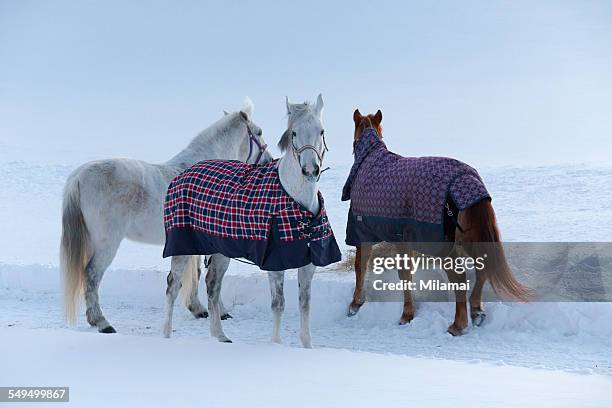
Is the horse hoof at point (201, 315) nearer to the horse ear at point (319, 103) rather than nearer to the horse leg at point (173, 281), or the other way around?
the horse leg at point (173, 281)

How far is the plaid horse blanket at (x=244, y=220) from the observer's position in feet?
16.9

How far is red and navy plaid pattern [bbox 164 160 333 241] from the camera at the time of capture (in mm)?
5164

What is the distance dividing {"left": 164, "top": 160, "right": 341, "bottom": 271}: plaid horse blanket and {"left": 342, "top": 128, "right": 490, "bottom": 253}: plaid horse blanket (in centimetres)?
118

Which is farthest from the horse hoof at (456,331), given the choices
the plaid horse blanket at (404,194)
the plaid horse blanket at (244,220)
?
the plaid horse blanket at (244,220)

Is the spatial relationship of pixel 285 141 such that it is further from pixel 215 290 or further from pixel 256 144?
pixel 256 144

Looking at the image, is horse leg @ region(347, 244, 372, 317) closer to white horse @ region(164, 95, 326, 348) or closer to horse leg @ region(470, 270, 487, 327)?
horse leg @ region(470, 270, 487, 327)

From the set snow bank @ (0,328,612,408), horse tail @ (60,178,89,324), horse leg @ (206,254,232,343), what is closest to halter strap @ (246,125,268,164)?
horse leg @ (206,254,232,343)

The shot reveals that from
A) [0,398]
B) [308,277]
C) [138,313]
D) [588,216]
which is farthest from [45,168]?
[0,398]

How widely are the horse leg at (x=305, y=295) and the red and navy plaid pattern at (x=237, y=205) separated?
0.29 meters

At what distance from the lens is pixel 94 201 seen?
255 inches

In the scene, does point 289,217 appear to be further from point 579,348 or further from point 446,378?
point 579,348

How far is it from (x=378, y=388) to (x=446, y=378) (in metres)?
0.53

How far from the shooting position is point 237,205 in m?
5.42

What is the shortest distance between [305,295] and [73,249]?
98.1 inches
